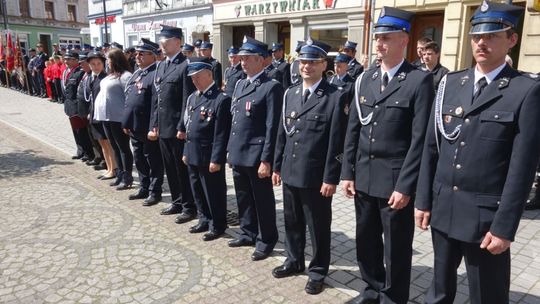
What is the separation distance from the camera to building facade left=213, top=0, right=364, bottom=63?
41.0 feet

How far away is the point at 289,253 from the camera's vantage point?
3781 mm

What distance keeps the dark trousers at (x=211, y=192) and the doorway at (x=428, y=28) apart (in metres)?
8.06

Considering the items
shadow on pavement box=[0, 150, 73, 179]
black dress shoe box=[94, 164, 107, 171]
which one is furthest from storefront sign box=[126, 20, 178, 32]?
black dress shoe box=[94, 164, 107, 171]

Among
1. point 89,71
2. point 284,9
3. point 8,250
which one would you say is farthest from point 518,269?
point 284,9

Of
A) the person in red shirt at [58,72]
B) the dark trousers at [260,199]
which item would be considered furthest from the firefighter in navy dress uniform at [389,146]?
the person in red shirt at [58,72]

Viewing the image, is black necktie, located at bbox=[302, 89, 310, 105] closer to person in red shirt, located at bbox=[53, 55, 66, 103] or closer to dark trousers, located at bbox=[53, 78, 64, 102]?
person in red shirt, located at bbox=[53, 55, 66, 103]

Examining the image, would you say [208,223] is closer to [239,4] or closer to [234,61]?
[234,61]

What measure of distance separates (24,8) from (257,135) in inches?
2003

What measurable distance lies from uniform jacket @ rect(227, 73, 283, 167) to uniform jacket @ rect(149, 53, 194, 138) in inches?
43.4

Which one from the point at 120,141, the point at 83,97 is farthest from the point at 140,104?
the point at 83,97

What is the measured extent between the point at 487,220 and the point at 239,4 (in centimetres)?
1576

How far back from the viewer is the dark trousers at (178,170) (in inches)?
199

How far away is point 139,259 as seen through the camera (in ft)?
13.2

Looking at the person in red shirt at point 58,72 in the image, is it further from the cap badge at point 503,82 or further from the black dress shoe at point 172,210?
the cap badge at point 503,82
